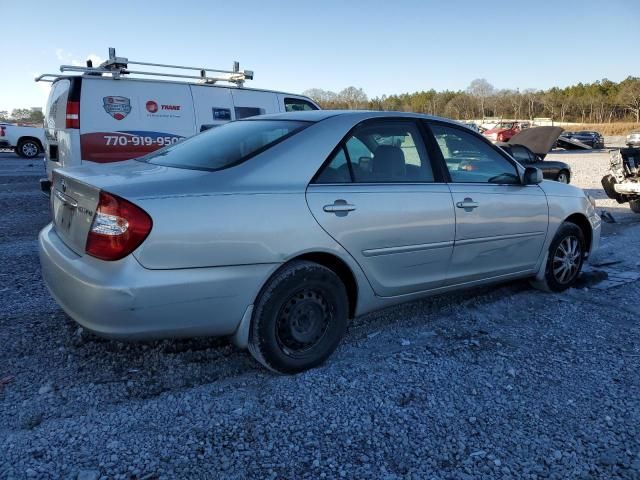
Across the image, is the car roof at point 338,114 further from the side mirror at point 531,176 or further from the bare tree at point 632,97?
the bare tree at point 632,97

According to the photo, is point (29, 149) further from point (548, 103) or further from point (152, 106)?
point (548, 103)

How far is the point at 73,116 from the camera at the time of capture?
7.30 meters

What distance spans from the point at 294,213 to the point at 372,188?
65 centimetres

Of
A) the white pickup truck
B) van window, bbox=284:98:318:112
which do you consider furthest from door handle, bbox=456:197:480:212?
the white pickup truck

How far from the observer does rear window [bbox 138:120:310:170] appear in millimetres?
3170

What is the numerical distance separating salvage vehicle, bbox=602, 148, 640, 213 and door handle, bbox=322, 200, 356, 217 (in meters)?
8.42

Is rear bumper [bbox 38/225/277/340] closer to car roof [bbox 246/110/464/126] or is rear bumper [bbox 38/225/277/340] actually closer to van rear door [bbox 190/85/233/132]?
car roof [bbox 246/110/464/126]

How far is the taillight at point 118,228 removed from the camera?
2.56 meters

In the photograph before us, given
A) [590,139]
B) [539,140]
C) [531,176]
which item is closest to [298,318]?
[531,176]

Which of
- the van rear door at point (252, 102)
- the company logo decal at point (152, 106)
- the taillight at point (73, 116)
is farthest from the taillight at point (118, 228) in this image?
the van rear door at point (252, 102)

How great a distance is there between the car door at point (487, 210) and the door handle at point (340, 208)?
0.97 metres

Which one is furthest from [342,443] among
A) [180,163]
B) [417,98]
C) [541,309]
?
[417,98]

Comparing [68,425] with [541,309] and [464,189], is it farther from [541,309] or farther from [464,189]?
[541,309]

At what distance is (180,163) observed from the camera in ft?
10.9
